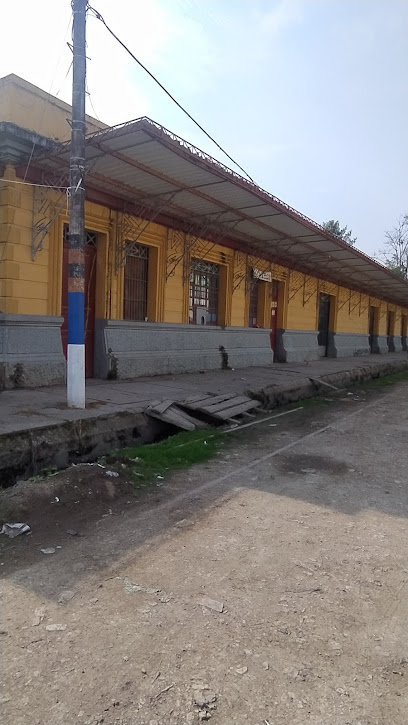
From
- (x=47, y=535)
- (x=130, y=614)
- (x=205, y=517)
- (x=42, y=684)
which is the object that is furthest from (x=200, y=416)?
(x=42, y=684)

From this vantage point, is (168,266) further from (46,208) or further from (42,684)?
(42,684)

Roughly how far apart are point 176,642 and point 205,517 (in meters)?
1.63

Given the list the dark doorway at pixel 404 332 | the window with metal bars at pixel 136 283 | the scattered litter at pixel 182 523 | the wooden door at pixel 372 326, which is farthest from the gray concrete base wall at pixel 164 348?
the dark doorway at pixel 404 332

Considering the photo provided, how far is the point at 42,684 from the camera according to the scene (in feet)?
6.93

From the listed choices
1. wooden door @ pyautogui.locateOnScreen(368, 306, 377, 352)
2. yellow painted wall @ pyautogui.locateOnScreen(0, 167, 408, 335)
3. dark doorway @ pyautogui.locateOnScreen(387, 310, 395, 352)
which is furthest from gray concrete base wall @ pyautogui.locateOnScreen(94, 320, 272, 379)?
dark doorway @ pyautogui.locateOnScreen(387, 310, 395, 352)

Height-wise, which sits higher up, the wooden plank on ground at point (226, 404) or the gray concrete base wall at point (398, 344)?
the gray concrete base wall at point (398, 344)

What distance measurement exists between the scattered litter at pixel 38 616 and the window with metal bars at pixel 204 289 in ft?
34.1

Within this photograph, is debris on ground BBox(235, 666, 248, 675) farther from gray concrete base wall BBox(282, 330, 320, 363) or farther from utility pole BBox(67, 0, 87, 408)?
gray concrete base wall BBox(282, 330, 320, 363)

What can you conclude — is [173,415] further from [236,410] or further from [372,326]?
[372,326]

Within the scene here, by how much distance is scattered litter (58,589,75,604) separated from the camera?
2.76 metres

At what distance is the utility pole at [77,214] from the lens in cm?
612

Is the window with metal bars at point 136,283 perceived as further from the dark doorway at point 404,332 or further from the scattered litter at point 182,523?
the dark doorway at point 404,332

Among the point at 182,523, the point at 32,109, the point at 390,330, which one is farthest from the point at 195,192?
the point at 390,330

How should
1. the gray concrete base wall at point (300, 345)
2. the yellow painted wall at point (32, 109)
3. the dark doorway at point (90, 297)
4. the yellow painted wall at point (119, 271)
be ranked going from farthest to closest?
the gray concrete base wall at point (300, 345)
the dark doorway at point (90, 297)
the yellow painted wall at point (119, 271)
the yellow painted wall at point (32, 109)
